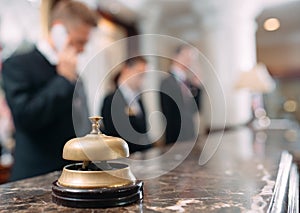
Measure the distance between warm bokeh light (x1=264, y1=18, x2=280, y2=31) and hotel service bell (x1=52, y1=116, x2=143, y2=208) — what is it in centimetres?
515

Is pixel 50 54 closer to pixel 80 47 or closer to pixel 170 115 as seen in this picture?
pixel 80 47

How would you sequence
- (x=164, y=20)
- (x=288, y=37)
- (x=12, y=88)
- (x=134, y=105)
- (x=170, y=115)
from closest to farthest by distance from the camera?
1. (x=12, y=88)
2. (x=134, y=105)
3. (x=170, y=115)
4. (x=164, y=20)
5. (x=288, y=37)

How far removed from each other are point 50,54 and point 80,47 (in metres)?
0.17

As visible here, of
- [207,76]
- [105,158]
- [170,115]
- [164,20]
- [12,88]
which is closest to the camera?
[105,158]

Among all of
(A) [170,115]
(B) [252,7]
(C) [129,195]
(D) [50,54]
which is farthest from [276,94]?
(C) [129,195]

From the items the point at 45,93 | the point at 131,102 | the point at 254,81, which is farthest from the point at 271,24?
the point at 45,93

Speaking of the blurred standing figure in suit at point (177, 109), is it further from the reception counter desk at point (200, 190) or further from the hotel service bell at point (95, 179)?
the hotel service bell at point (95, 179)

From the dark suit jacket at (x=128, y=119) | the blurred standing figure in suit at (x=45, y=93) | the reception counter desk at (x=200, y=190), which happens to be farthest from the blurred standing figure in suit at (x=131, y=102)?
the reception counter desk at (x=200, y=190)

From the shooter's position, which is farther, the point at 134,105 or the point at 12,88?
the point at 134,105

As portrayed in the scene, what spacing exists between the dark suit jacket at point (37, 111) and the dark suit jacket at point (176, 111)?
0.93 m

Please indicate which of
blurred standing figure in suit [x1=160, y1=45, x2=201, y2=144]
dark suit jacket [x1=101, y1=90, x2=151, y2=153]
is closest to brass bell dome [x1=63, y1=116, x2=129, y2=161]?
dark suit jacket [x1=101, y1=90, x2=151, y2=153]

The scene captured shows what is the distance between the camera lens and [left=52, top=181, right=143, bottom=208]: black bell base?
2.12ft

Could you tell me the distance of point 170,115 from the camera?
251 cm

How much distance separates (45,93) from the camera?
1.42 meters
